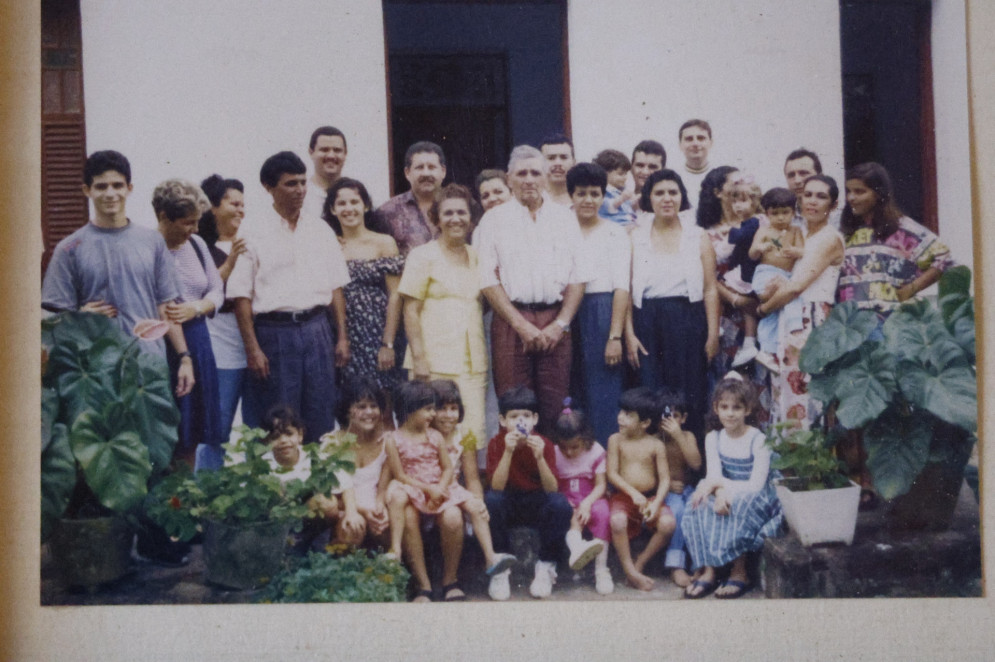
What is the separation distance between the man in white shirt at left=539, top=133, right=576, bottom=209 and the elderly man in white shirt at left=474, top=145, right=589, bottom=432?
0.14 ft

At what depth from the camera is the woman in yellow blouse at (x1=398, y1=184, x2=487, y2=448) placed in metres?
4.92

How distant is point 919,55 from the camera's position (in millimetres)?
5020

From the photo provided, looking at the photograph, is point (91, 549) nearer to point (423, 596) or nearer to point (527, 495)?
point (423, 596)

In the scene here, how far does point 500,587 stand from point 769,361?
59.2 inches

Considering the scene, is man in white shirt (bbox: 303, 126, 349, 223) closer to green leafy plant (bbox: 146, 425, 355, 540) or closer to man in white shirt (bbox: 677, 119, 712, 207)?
green leafy plant (bbox: 146, 425, 355, 540)

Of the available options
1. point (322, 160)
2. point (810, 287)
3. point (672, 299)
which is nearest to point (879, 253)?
point (810, 287)

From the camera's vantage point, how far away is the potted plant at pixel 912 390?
15.1ft

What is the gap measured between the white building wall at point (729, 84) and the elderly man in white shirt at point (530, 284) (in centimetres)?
32

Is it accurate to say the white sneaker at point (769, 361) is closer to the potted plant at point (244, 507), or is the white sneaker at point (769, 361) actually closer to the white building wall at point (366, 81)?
the white building wall at point (366, 81)

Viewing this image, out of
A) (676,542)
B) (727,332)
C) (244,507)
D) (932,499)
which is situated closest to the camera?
(244,507)

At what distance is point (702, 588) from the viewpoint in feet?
15.5

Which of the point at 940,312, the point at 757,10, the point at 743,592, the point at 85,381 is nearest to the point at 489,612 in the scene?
the point at 743,592

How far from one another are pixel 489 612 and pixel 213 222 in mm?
2023

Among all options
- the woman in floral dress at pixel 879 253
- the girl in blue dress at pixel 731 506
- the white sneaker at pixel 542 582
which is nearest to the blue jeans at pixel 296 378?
the white sneaker at pixel 542 582
